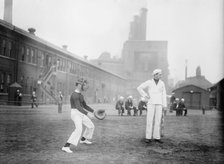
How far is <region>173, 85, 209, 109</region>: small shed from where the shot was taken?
1510 inches

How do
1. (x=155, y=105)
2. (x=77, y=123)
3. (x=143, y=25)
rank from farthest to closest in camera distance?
(x=143, y=25) < (x=155, y=105) < (x=77, y=123)

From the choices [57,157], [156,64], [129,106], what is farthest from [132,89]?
[57,157]

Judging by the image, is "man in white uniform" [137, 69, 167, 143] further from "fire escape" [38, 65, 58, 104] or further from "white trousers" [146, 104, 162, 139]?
"fire escape" [38, 65, 58, 104]

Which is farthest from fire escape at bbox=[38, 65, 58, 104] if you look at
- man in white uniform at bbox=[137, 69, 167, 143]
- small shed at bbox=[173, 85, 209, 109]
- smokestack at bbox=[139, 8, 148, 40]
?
smokestack at bbox=[139, 8, 148, 40]

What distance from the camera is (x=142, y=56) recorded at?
78375mm

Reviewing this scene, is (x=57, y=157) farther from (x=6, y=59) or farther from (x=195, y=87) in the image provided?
(x=195, y=87)

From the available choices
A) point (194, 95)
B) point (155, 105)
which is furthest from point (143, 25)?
point (155, 105)

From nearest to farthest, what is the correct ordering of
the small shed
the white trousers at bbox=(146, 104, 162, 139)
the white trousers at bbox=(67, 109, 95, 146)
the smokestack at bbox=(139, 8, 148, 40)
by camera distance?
the white trousers at bbox=(67, 109, 95, 146), the white trousers at bbox=(146, 104, 162, 139), the small shed, the smokestack at bbox=(139, 8, 148, 40)

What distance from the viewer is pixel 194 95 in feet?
127

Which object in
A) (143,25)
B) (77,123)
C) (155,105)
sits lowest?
(77,123)

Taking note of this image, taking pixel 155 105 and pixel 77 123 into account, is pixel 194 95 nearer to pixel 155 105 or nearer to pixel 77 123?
pixel 155 105

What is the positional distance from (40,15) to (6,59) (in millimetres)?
17737

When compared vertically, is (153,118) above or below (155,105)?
below

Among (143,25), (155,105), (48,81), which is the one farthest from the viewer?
(143,25)
